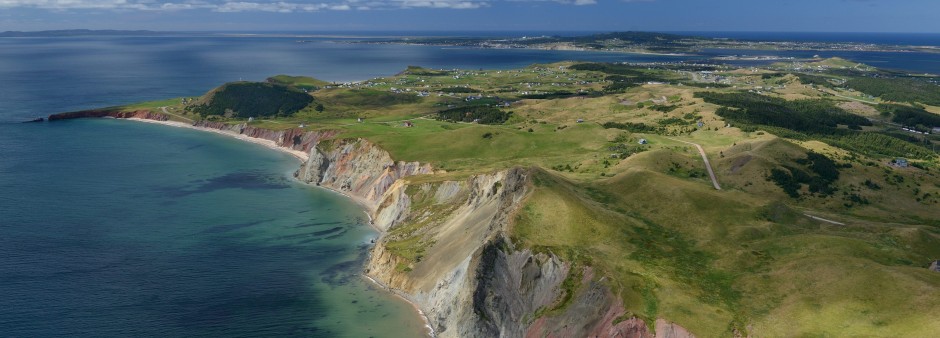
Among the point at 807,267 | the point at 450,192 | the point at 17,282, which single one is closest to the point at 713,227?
the point at 807,267

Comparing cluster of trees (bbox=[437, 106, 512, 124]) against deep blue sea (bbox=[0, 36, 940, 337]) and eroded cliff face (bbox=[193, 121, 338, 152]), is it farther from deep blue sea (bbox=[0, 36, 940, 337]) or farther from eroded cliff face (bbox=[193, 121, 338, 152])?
deep blue sea (bbox=[0, 36, 940, 337])

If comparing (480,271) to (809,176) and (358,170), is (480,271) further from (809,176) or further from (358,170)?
(358,170)

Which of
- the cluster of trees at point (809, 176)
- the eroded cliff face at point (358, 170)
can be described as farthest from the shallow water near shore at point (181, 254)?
the cluster of trees at point (809, 176)

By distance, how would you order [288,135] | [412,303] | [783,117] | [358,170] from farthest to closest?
1. [288,135]
2. [783,117]
3. [358,170]
4. [412,303]

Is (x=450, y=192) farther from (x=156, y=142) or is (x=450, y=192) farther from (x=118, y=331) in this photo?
(x=156, y=142)

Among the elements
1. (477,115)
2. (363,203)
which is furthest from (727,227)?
(477,115)

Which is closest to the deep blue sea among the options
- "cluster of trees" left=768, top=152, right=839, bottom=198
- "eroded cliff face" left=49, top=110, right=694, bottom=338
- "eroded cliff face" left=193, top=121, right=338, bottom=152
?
"eroded cliff face" left=49, top=110, right=694, bottom=338
